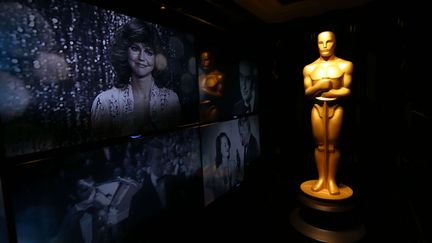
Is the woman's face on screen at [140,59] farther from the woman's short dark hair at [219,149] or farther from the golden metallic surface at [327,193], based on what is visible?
the golden metallic surface at [327,193]

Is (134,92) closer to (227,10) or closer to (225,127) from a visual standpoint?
(225,127)

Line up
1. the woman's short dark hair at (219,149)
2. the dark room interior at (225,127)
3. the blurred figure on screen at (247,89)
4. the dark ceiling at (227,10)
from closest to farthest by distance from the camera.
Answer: the dark room interior at (225,127) < the dark ceiling at (227,10) < the woman's short dark hair at (219,149) < the blurred figure on screen at (247,89)

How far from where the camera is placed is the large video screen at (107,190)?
1191 millimetres

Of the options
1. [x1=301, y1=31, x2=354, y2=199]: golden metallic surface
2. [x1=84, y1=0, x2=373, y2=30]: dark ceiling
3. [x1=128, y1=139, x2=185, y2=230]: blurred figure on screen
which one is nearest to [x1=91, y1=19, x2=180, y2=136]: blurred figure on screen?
[x1=84, y1=0, x2=373, y2=30]: dark ceiling

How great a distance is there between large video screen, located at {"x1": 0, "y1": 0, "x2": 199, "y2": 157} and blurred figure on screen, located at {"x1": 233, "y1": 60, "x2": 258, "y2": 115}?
1.25 meters

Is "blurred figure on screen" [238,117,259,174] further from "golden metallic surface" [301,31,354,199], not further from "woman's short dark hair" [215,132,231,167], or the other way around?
"golden metallic surface" [301,31,354,199]

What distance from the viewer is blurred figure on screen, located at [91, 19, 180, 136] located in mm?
1508

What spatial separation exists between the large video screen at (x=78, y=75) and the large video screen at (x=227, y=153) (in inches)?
24.7

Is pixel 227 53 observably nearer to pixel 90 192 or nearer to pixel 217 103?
pixel 217 103

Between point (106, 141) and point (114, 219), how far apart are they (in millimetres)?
530

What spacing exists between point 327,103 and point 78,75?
2084 millimetres

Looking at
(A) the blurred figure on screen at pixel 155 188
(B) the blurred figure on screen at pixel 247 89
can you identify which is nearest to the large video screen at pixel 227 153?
(B) the blurred figure on screen at pixel 247 89

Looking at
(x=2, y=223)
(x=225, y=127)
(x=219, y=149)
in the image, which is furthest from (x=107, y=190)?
(x=225, y=127)

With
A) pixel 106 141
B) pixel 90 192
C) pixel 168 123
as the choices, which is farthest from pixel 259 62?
pixel 90 192
